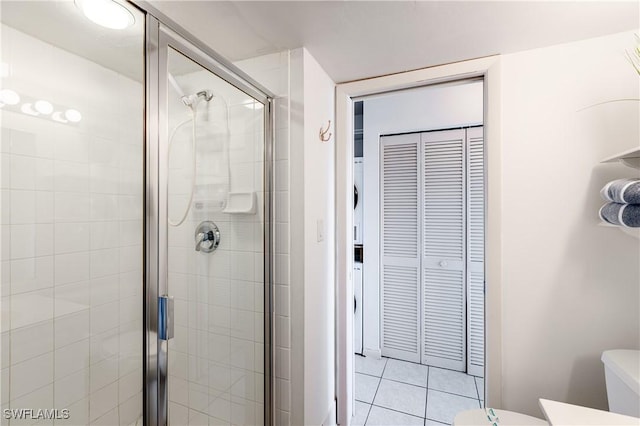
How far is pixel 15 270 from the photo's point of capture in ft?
2.45

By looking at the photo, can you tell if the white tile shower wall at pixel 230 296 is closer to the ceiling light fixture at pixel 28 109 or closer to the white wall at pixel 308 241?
the white wall at pixel 308 241

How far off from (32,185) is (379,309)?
240 cm

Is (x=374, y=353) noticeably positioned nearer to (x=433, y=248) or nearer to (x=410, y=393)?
(x=410, y=393)

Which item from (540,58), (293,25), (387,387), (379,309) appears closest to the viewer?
(293,25)

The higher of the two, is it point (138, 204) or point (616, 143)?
point (616, 143)

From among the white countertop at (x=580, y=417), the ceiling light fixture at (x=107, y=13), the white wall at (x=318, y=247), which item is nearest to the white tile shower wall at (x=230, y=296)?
A: the white wall at (x=318, y=247)

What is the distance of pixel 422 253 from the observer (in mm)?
2420

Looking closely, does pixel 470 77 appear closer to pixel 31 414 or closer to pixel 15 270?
pixel 15 270

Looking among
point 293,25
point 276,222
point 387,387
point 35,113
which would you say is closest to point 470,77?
point 293,25

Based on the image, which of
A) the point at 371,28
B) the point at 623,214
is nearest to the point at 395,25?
the point at 371,28

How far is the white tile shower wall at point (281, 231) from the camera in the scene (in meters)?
1.41

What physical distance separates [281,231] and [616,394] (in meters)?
1.47

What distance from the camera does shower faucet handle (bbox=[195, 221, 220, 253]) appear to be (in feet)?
3.76

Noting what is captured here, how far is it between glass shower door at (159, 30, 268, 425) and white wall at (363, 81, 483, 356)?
1335 millimetres
